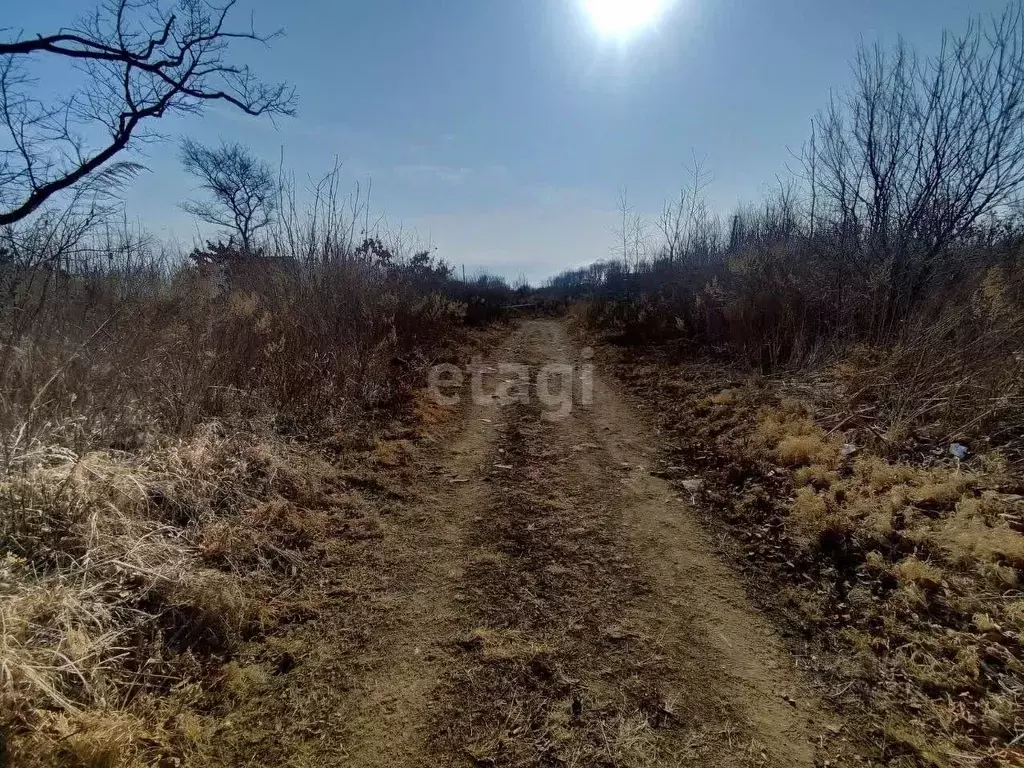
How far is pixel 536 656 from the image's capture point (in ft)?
7.71

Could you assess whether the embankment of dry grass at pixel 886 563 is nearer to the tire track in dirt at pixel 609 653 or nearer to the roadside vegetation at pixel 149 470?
the tire track in dirt at pixel 609 653

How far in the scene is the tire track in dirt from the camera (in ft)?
6.29

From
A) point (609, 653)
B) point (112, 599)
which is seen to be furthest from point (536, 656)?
point (112, 599)

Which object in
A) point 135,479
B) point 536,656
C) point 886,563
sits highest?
point 135,479

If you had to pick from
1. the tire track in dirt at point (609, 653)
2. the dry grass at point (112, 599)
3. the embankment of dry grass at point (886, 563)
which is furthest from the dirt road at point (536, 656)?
the dry grass at point (112, 599)

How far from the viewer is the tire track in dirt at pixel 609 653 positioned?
1916 mm

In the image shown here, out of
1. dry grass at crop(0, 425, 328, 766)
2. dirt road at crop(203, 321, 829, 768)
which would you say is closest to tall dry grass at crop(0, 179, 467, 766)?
dry grass at crop(0, 425, 328, 766)

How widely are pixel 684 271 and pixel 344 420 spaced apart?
12.4 meters

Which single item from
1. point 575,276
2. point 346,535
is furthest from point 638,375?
point 575,276

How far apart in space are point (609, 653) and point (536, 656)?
1.17 feet

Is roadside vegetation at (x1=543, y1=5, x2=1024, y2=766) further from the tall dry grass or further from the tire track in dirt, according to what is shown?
the tall dry grass

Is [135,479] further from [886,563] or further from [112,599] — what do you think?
[886,563]

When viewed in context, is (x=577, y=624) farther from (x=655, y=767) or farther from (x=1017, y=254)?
(x=1017, y=254)

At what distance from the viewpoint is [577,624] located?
101 inches
